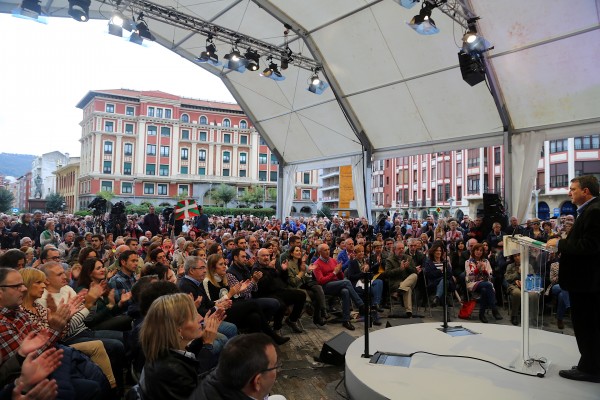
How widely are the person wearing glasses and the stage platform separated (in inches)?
58.3

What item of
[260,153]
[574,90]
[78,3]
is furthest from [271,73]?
[260,153]

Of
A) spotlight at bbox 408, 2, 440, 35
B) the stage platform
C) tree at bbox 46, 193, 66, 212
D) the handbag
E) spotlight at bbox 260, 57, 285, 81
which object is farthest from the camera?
tree at bbox 46, 193, 66, 212

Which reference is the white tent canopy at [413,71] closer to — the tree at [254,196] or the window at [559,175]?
the window at [559,175]

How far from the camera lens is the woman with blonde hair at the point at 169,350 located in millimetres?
1820

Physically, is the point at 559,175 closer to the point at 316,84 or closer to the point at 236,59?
the point at 316,84

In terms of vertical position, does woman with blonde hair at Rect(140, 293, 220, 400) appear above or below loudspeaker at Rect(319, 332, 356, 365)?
above

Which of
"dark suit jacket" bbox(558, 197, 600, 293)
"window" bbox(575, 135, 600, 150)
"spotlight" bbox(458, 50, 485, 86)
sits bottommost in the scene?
"dark suit jacket" bbox(558, 197, 600, 293)

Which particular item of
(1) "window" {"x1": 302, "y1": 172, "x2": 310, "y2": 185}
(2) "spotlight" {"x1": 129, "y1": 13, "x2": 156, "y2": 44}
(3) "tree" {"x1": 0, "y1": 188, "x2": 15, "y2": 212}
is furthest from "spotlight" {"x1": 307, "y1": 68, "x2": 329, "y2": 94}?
(1) "window" {"x1": 302, "y1": 172, "x2": 310, "y2": 185}

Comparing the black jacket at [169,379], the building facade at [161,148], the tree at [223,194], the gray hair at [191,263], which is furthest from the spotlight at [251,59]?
the building facade at [161,148]

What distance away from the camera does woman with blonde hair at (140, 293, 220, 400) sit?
1820 millimetres

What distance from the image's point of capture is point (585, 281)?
287 cm

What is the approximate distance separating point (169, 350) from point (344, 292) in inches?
161

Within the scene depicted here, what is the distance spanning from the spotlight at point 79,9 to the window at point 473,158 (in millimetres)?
39007

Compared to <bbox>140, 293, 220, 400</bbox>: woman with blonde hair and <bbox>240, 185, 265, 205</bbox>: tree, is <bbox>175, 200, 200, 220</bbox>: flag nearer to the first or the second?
<bbox>140, 293, 220, 400</bbox>: woman with blonde hair
